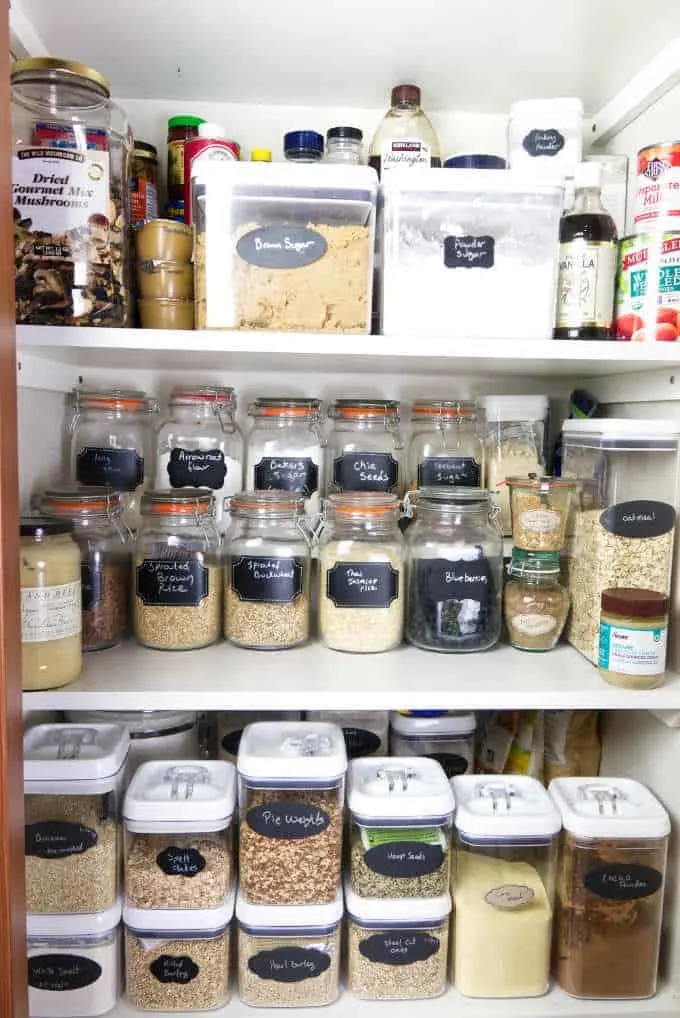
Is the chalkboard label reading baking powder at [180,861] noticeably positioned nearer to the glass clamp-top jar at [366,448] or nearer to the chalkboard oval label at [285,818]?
the chalkboard oval label at [285,818]

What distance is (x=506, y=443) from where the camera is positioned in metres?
1.32

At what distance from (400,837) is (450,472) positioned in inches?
21.9

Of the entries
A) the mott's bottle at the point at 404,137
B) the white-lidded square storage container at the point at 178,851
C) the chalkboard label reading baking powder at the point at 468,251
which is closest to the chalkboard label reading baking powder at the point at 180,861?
the white-lidded square storage container at the point at 178,851

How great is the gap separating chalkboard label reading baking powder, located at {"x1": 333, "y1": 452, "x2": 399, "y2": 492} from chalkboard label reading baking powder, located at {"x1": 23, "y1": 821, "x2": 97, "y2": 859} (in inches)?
24.3

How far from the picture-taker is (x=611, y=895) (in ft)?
3.51

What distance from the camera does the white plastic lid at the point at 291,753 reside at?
1.03m

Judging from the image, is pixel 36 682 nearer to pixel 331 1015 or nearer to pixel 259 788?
pixel 259 788

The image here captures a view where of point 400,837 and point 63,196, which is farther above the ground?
point 63,196

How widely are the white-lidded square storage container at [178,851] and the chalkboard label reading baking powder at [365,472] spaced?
494mm

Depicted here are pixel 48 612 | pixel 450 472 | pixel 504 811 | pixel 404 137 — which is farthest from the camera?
pixel 450 472

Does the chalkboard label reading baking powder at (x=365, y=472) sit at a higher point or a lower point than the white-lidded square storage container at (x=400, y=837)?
higher

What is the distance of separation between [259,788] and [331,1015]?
0.32 m

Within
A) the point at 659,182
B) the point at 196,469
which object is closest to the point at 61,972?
the point at 196,469

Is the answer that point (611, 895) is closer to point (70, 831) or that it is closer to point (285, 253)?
point (70, 831)
